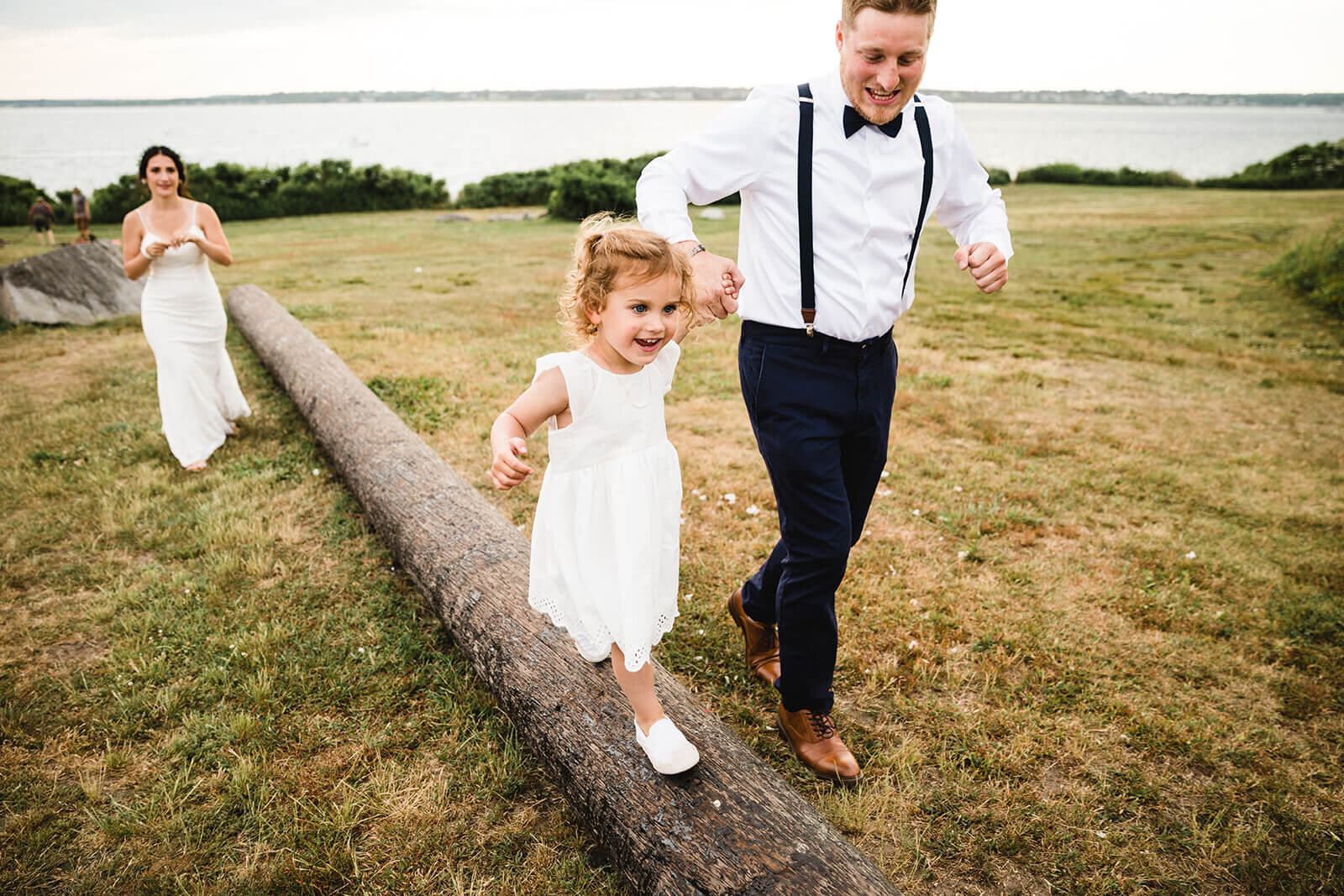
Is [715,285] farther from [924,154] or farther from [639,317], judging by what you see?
[924,154]

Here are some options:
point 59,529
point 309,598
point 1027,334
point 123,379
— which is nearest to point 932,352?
point 1027,334

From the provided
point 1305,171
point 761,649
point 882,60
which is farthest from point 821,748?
point 1305,171

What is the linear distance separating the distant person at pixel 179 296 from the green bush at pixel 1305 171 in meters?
38.8

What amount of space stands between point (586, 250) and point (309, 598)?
→ 280 cm

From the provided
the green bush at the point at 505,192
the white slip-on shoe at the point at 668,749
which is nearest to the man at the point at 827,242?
the white slip-on shoe at the point at 668,749

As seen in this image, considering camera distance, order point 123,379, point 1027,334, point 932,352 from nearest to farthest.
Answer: point 123,379, point 932,352, point 1027,334

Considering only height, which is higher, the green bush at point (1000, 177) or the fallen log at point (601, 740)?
the green bush at point (1000, 177)

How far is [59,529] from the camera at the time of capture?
4.57m

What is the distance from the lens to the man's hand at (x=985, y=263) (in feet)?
7.92

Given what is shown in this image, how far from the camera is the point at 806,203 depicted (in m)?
2.35

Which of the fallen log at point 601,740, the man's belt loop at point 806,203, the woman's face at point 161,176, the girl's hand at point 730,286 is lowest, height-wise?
the fallen log at point 601,740

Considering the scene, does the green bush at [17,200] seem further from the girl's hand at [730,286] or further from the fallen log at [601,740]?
the girl's hand at [730,286]

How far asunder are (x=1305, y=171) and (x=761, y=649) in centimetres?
3874

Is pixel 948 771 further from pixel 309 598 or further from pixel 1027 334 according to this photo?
pixel 1027 334
